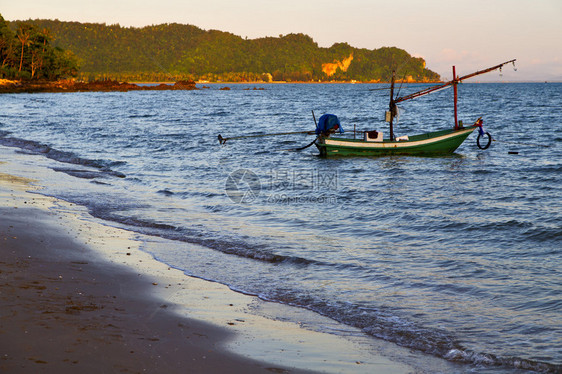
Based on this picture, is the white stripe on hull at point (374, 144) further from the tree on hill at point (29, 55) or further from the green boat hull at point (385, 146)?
the tree on hill at point (29, 55)

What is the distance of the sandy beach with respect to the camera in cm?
607

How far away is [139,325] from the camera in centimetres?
717

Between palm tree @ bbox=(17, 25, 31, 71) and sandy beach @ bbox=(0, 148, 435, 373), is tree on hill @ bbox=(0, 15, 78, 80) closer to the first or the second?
palm tree @ bbox=(17, 25, 31, 71)

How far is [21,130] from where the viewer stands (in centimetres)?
4294

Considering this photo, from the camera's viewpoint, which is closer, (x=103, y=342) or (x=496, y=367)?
(x=103, y=342)

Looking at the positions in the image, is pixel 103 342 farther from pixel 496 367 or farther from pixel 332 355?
pixel 496 367

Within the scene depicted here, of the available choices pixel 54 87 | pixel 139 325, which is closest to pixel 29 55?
pixel 54 87

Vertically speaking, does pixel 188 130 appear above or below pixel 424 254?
above

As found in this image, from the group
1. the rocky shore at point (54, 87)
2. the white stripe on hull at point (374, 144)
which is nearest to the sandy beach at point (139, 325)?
the white stripe on hull at point (374, 144)

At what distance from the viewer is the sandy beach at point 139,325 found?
6.07m

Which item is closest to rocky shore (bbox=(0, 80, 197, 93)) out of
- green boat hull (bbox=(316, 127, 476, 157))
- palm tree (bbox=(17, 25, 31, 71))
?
palm tree (bbox=(17, 25, 31, 71))

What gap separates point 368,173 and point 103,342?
22139 millimetres

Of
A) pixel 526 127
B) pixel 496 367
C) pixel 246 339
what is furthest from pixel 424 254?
pixel 526 127

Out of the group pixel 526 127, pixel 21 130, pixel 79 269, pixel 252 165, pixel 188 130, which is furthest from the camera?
pixel 526 127
